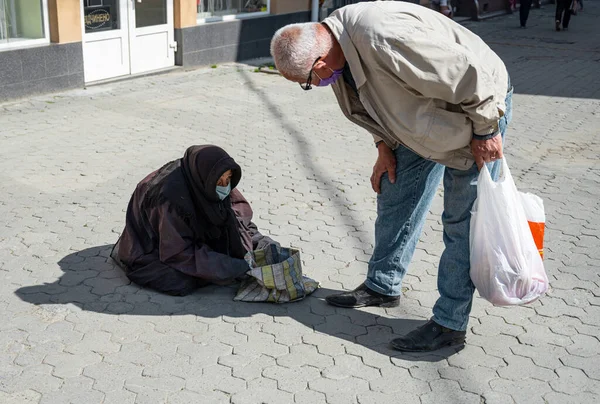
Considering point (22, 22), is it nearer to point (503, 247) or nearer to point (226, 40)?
point (226, 40)

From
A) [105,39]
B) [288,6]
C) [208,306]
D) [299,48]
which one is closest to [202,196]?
[208,306]

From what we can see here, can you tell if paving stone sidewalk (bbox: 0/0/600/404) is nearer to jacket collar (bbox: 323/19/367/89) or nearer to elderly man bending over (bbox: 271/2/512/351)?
elderly man bending over (bbox: 271/2/512/351)

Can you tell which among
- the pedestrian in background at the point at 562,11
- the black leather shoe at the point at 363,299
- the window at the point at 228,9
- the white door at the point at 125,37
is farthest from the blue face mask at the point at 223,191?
the pedestrian in background at the point at 562,11

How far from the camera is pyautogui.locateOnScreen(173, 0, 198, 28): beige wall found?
1064 cm

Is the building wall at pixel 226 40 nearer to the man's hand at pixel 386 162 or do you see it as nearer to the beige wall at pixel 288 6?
the beige wall at pixel 288 6

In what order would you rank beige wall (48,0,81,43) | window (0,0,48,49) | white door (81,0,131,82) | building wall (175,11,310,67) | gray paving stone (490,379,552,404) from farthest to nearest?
building wall (175,11,310,67)
white door (81,0,131,82)
beige wall (48,0,81,43)
window (0,0,48,49)
gray paving stone (490,379,552,404)

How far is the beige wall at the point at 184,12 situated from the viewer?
1064cm

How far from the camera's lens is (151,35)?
1044cm

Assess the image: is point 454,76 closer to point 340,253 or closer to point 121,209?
point 340,253

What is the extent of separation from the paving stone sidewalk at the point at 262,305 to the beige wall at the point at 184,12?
220 cm

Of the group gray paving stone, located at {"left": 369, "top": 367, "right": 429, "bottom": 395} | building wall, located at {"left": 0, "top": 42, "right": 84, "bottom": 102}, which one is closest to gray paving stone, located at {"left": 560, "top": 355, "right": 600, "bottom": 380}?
gray paving stone, located at {"left": 369, "top": 367, "right": 429, "bottom": 395}

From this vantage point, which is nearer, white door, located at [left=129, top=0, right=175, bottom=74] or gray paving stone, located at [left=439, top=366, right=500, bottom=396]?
gray paving stone, located at [left=439, top=366, right=500, bottom=396]

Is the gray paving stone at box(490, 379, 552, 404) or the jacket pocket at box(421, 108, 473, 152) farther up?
the jacket pocket at box(421, 108, 473, 152)

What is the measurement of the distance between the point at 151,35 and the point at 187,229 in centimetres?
661
